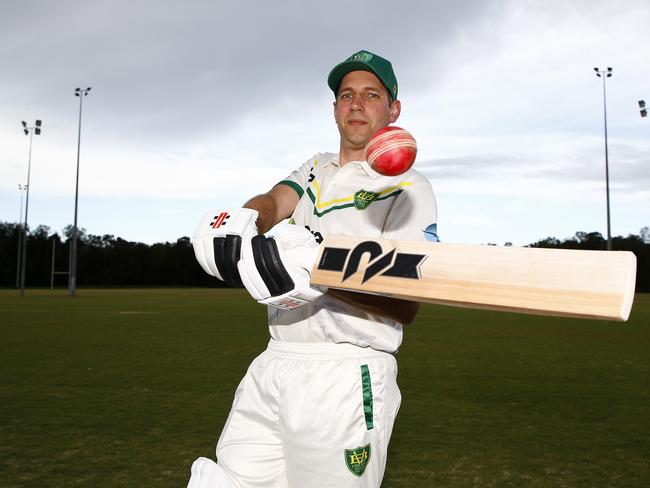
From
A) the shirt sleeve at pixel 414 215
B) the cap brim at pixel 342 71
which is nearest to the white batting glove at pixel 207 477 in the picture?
the shirt sleeve at pixel 414 215

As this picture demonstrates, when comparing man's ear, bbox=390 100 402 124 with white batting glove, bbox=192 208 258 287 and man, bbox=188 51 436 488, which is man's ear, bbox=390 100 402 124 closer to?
man, bbox=188 51 436 488

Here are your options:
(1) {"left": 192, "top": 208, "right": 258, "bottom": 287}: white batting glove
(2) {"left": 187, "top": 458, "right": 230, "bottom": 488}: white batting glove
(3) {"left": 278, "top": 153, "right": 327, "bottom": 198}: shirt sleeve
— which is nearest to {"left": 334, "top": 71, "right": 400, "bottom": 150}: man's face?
(3) {"left": 278, "top": 153, "right": 327, "bottom": 198}: shirt sleeve

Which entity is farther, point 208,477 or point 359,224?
point 359,224

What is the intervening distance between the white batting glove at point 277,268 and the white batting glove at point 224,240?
0.03 metres

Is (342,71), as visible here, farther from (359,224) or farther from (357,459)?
(357,459)

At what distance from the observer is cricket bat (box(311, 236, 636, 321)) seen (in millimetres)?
1433

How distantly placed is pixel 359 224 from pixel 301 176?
1.64 ft

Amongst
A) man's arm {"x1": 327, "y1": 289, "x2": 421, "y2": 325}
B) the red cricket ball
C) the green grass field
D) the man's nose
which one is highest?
the man's nose

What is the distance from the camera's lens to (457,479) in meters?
4.32

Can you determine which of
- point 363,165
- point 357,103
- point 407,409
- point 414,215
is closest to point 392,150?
point 414,215

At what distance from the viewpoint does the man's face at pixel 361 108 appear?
2.52m

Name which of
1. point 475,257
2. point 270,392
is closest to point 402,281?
point 475,257

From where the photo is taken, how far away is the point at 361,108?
2520 millimetres

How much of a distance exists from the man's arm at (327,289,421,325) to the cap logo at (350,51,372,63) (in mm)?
985
